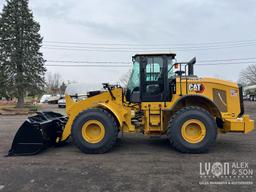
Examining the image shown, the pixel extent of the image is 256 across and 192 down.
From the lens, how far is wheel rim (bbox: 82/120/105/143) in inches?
263

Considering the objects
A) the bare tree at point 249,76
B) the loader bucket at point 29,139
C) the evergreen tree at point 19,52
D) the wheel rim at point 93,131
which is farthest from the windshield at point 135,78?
the bare tree at point 249,76

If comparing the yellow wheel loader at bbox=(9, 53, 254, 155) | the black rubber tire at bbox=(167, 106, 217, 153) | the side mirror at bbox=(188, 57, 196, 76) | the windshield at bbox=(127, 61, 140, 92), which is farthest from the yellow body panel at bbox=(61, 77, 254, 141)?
the side mirror at bbox=(188, 57, 196, 76)

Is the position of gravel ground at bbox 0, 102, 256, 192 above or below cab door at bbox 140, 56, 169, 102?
below

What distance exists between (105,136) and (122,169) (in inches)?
56.1

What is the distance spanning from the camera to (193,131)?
6.62m

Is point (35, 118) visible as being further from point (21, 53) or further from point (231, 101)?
point (21, 53)

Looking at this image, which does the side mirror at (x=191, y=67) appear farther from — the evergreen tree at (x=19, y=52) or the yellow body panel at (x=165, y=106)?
the evergreen tree at (x=19, y=52)

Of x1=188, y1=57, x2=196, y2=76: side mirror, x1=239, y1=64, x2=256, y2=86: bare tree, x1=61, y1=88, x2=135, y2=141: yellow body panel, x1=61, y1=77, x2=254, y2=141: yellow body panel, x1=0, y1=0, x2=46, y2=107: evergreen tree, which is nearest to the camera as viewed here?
x1=61, y1=77, x2=254, y2=141: yellow body panel

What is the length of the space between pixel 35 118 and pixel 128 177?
11.7ft

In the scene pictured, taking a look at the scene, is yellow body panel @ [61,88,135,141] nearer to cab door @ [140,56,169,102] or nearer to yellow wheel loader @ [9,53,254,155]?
yellow wheel loader @ [9,53,254,155]

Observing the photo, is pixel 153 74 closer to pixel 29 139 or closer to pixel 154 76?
pixel 154 76

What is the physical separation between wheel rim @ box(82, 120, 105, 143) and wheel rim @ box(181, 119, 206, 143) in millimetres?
2004

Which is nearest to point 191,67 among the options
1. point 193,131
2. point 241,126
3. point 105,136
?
point 193,131

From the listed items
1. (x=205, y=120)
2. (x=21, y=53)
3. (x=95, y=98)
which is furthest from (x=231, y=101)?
(x=21, y=53)
